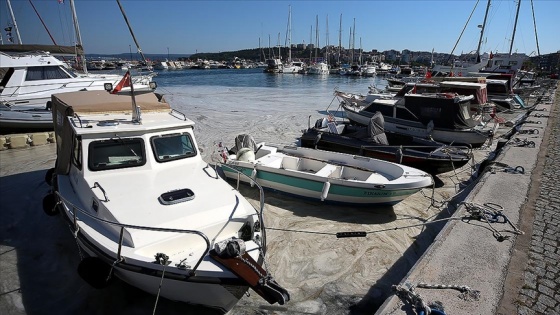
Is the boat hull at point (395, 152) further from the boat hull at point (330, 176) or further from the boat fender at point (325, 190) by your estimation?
the boat fender at point (325, 190)

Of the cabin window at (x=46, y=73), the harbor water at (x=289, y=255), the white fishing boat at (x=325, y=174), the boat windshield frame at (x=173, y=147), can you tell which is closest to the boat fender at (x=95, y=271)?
the harbor water at (x=289, y=255)

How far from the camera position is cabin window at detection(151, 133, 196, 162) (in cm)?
598

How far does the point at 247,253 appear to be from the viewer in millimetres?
4254

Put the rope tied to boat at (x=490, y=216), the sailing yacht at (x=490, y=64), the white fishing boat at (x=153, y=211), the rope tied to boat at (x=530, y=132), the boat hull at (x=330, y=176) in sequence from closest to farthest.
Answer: the white fishing boat at (x=153, y=211) → the rope tied to boat at (x=490, y=216) → the boat hull at (x=330, y=176) → the rope tied to boat at (x=530, y=132) → the sailing yacht at (x=490, y=64)

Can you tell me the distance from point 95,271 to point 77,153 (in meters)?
2.53

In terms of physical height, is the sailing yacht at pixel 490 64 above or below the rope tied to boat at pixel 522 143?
above

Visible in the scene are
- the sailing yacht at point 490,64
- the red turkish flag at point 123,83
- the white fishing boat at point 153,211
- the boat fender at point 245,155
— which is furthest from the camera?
the sailing yacht at point 490,64

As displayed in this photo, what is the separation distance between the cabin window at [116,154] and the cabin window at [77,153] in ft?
0.87

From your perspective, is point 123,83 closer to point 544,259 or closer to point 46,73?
point 544,259

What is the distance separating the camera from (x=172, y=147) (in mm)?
6215

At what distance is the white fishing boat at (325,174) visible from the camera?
7.73 m

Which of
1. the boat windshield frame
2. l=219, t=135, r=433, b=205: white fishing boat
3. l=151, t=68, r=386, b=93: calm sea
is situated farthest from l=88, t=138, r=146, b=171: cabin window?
l=151, t=68, r=386, b=93: calm sea

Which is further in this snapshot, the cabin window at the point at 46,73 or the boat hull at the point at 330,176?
the cabin window at the point at 46,73

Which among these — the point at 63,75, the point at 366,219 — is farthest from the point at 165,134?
the point at 63,75
